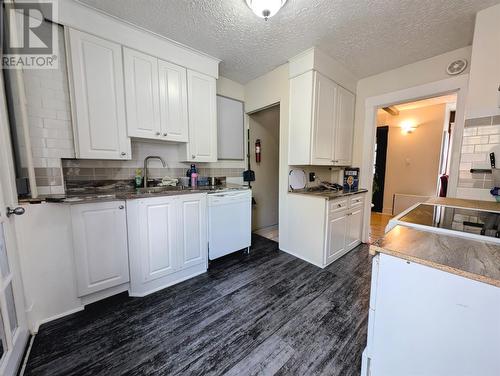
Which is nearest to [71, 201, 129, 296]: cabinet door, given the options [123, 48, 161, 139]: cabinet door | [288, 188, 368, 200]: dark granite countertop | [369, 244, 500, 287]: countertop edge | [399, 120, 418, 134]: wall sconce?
[123, 48, 161, 139]: cabinet door

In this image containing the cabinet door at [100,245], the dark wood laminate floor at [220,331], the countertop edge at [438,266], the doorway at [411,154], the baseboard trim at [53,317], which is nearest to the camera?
the countertop edge at [438,266]

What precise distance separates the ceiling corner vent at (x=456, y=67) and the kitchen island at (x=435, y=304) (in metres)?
2.12

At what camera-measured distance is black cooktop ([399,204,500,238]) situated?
98 cm

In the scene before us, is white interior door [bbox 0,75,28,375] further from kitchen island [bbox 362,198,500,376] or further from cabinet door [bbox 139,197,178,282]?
kitchen island [bbox 362,198,500,376]

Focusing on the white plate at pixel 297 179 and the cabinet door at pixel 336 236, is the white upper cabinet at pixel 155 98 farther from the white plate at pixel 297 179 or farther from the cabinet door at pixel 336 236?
the cabinet door at pixel 336 236

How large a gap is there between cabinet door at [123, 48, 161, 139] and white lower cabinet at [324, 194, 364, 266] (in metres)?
2.10

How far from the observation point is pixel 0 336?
102 centimetres

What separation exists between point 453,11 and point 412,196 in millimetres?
3629

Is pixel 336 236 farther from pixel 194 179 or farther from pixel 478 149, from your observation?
pixel 194 179

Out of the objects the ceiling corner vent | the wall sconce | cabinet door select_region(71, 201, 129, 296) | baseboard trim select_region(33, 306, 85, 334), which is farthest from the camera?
the wall sconce

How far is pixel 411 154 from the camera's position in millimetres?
4312

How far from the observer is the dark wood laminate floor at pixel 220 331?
116cm

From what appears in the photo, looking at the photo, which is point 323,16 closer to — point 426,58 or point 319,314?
point 426,58

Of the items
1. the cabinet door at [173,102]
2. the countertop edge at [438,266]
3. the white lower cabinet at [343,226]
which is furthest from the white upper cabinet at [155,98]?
the countertop edge at [438,266]
